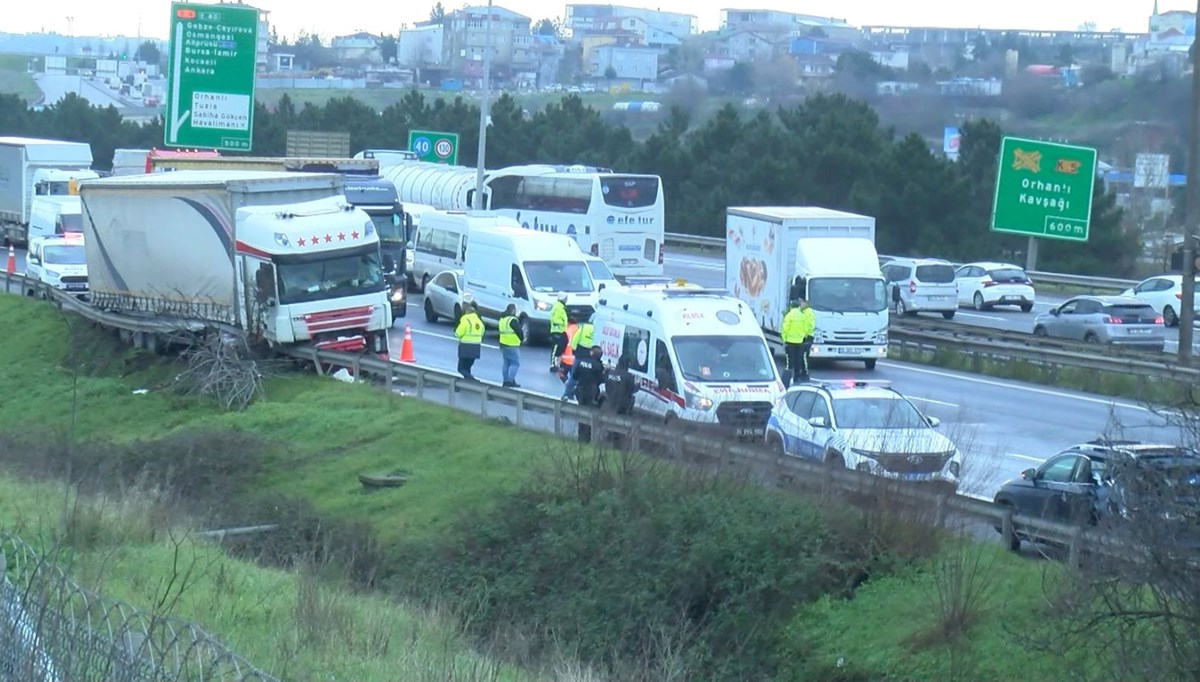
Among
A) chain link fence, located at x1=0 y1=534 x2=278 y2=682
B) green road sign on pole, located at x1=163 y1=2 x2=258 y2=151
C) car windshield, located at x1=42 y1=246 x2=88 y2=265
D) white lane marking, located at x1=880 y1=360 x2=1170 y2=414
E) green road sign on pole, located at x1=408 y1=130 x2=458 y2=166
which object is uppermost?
green road sign on pole, located at x1=163 y1=2 x2=258 y2=151

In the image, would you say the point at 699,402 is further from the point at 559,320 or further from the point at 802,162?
the point at 802,162

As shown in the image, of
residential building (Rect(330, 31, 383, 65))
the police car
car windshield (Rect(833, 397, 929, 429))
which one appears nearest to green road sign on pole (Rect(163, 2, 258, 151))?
the police car

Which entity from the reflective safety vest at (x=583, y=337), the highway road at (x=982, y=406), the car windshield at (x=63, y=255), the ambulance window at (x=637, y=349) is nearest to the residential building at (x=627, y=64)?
the car windshield at (x=63, y=255)

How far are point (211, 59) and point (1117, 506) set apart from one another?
934 inches

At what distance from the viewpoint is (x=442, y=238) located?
42094 mm

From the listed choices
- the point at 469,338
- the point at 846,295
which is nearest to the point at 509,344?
the point at 469,338

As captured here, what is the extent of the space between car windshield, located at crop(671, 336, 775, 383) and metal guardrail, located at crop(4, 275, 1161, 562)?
6.38 ft

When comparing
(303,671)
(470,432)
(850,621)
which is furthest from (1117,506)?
(470,432)

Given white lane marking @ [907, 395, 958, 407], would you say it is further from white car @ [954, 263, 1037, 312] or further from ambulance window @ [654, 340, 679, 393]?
white car @ [954, 263, 1037, 312]

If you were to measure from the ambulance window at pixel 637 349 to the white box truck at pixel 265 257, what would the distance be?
23.8ft

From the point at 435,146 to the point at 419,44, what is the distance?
97469 mm

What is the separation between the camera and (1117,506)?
11.4 meters

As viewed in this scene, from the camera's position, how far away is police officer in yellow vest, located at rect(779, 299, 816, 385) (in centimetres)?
2770

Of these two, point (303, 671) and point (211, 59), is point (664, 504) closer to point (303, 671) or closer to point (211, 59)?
point (303, 671)
